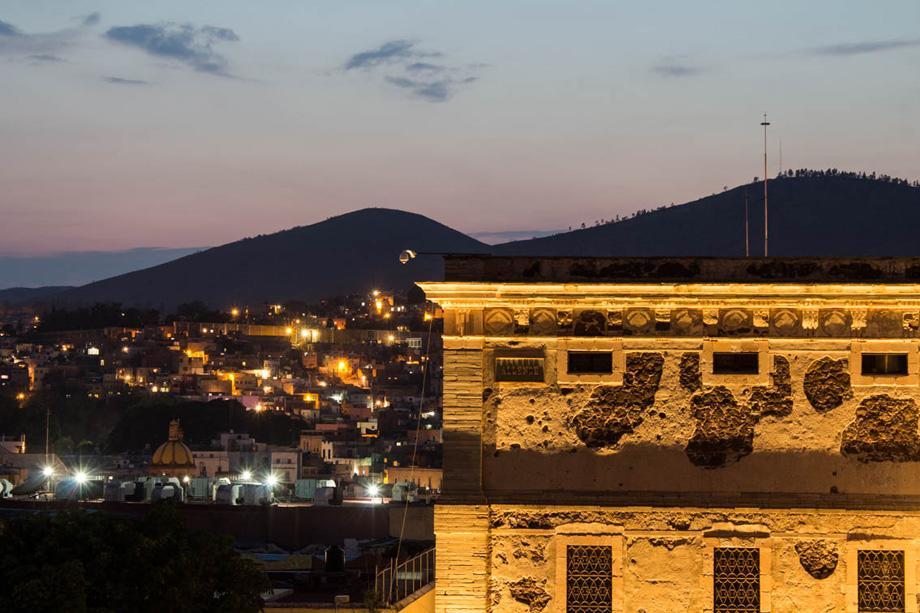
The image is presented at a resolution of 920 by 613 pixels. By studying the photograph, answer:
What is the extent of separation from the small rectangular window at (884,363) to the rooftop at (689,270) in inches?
31.4

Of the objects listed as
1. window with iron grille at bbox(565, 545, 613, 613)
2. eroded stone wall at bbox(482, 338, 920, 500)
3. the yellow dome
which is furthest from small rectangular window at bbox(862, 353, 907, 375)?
the yellow dome

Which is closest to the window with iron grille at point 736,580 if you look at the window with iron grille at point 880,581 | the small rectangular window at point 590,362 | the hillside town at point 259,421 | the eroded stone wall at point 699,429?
the eroded stone wall at point 699,429

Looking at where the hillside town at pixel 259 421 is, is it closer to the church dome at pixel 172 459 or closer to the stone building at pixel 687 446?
the church dome at pixel 172 459

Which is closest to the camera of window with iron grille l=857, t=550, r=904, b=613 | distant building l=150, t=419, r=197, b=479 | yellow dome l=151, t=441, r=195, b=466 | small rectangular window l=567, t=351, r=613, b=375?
window with iron grille l=857, t=550, r=904, b=613

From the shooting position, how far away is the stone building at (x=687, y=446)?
69.0 feet

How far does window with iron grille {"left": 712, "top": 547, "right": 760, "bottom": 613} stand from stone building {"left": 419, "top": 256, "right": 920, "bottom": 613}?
0.01 m

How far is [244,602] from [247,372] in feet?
525

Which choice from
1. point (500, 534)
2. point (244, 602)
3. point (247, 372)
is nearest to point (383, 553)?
point (244, 602)

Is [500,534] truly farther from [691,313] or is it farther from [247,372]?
[247,372]

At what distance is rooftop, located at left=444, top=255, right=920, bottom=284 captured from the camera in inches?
837

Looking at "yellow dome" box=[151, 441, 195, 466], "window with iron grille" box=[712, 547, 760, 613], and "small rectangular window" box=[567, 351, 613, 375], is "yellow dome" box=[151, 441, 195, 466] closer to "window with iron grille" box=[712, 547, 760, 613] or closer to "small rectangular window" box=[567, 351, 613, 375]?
"small rectangular window" box=[567, 351, 613, 375]

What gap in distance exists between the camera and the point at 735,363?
21.2 metres

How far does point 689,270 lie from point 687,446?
1.88 meters

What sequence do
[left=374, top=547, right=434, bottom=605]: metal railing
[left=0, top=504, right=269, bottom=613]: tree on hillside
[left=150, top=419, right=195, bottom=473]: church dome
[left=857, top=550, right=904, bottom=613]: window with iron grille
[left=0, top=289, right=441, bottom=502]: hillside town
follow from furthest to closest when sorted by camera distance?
[left=0, top=289, right=441, bottom=502]: hillside town → [left=150, top=419, right=195, bottom=473]: church dome → [left=374, top=547, right=434, bottom=605]: metal railing → [left=0, top=504, right=269, bottom=613]: tree on hillside → [left=857, top=550, right=904, bottom=613]: window with iron grille
